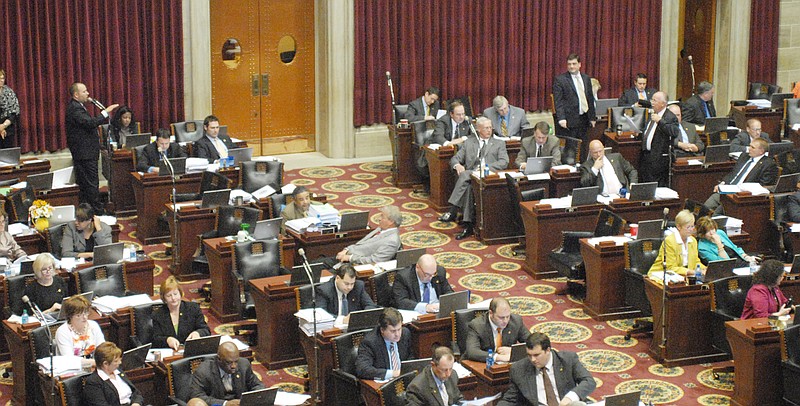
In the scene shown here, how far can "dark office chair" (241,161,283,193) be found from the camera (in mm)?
13648

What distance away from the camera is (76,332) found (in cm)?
957

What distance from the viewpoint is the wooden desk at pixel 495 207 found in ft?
45.1

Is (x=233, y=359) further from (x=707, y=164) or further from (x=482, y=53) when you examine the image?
(x=482, y=53)

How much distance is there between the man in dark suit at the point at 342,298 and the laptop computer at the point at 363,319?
46 cm

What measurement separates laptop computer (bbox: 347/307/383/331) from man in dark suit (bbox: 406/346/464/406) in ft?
3.20

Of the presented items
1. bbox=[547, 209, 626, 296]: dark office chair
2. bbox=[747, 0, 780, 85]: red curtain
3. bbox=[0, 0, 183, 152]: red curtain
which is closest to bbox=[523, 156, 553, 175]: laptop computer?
bbox=[547, 209, 626, 296]: dark office chair

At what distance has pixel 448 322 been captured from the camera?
10078 mm

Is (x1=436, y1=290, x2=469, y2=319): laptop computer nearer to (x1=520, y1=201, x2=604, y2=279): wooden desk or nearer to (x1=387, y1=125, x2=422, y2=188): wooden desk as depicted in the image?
(x1=520, y1=201, x2=604, y2=279): wooden desk

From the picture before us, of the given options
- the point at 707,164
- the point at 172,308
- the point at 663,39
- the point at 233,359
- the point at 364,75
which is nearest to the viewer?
the point at 233,359

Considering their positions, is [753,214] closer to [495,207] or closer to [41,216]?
[495,207]

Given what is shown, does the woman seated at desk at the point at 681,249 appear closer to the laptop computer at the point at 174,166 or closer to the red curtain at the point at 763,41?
the laptop computer at the point at 174,166

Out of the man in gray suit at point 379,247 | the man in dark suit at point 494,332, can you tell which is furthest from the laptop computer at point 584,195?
the man in dark suit at point 494,332

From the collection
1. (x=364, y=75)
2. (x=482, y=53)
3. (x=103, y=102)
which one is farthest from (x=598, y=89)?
(x=103, y=102)

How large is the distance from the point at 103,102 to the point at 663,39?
847 centimetres
